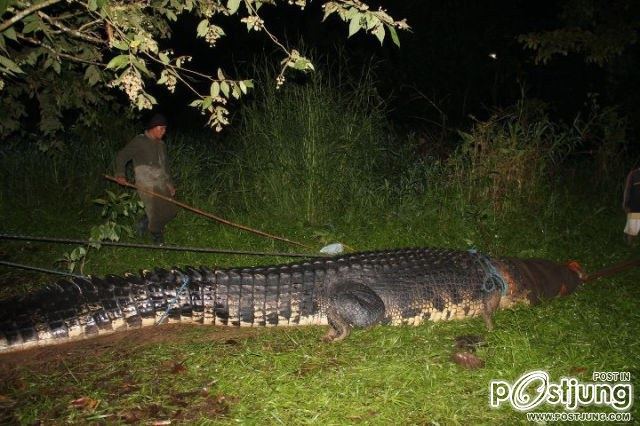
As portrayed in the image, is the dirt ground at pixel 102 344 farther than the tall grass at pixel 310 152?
No

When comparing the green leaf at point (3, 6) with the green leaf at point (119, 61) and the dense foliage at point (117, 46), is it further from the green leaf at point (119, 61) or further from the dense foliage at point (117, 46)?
the green leaf at point (119, 61)

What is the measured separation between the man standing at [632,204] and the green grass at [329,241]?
23 cm

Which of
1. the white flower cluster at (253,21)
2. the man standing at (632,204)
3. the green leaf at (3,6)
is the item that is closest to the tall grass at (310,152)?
the man standing at (632,204)

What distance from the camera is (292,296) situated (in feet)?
13.0

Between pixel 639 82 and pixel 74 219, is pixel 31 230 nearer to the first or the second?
pixel 74 219

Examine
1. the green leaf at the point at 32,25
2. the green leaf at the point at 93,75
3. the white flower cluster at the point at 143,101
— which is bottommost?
the white flower cluster at the point at 143,101

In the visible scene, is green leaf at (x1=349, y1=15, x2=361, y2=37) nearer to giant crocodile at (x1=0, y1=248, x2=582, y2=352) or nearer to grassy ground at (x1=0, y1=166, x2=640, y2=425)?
grassy ground at (x1=0, y1=166, x2=640, y2=425)

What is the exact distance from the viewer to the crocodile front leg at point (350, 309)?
3.81m

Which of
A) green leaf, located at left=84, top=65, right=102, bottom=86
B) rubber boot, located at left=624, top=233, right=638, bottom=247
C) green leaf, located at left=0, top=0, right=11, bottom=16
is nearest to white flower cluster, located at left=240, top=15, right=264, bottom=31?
green leaf, located at left=0, top=0, right=11, bottom=16

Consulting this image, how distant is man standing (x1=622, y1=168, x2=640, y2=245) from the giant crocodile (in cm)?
254

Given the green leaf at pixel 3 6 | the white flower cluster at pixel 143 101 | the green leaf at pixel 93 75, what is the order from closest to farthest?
the green leaf at pixel 3 6, the white flower cluster at pixel 143 101, the green leaf at pixel 93 75
